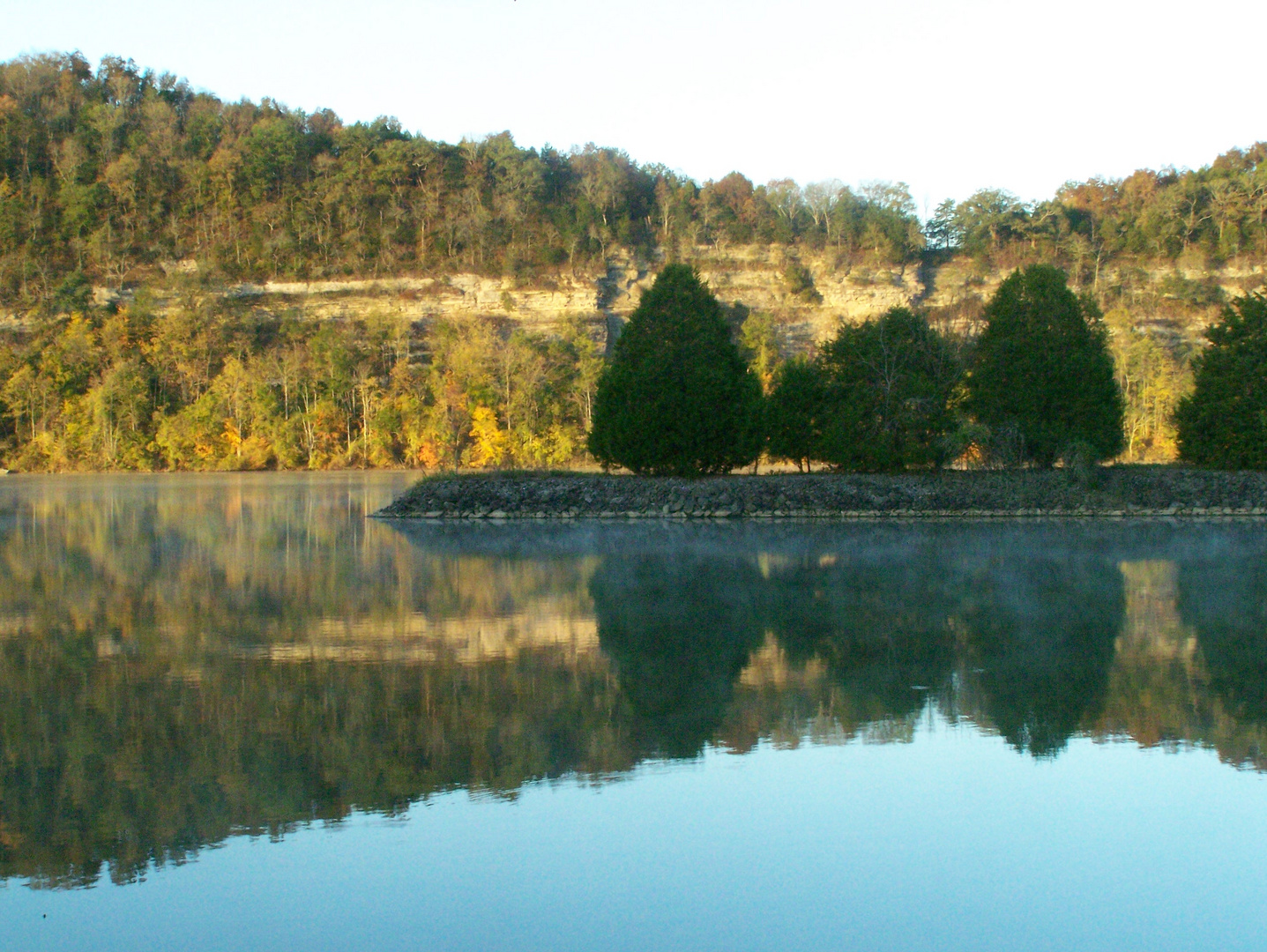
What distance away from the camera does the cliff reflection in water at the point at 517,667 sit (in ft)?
18.6

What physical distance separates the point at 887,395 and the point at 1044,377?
4156 mm

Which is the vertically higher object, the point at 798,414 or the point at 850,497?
the point at 798,414

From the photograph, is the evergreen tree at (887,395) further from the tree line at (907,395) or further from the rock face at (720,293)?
the rock face at (720,293)

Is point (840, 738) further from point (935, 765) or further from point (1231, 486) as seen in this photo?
point (1231, 486)

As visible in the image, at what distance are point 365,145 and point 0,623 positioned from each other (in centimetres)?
7656

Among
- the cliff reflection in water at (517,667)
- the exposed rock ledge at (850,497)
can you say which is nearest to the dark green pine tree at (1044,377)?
the exposed rock ledge at (850,497)

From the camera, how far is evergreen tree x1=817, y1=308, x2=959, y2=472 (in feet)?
86.3

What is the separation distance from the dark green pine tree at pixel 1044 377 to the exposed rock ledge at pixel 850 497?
177 centimetres

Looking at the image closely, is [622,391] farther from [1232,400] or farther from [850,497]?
[1232,400]

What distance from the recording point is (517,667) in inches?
328

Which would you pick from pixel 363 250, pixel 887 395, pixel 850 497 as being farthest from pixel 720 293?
pixel 850 497

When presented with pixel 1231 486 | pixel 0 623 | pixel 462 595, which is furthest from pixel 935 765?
pixel 1231 486

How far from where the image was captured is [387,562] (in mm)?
15375

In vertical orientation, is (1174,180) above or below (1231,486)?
above
